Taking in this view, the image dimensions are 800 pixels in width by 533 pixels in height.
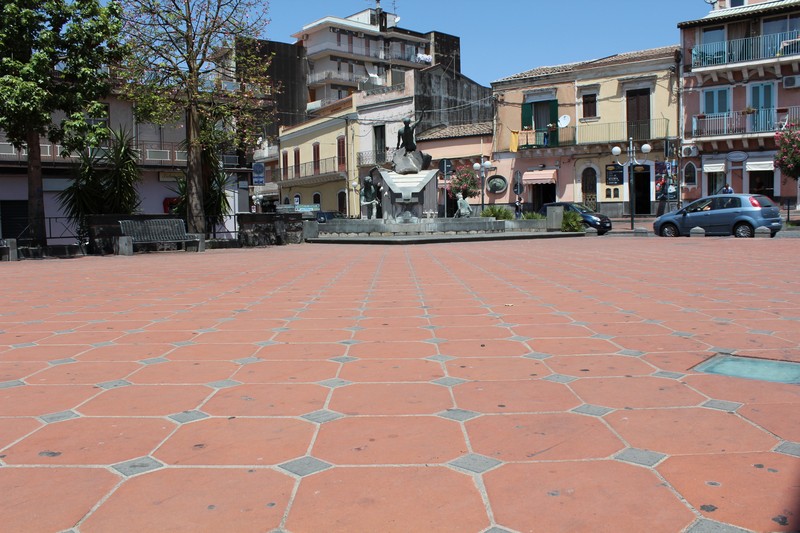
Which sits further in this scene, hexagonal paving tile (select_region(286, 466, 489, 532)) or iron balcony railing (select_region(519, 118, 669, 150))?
iron balcony railing (select_region(519, 118, 669, 150))

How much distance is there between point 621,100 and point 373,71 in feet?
98.3

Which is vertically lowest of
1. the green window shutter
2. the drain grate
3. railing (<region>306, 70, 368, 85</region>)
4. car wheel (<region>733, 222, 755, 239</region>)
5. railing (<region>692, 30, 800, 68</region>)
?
the drain grate

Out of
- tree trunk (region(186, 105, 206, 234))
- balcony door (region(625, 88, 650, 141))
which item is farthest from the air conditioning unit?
tree trunk (region(186, 105, 206, 234))

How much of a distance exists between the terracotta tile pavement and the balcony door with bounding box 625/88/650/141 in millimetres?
29024

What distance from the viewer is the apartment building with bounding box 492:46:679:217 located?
3303 centimetres

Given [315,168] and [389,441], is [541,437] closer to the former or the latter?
[389,441]

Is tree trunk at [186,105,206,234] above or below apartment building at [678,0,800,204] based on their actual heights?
below

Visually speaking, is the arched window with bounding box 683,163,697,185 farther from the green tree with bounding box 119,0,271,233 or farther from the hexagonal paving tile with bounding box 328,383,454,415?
the hexagonal paving tile with bounding box 328,383,454,415

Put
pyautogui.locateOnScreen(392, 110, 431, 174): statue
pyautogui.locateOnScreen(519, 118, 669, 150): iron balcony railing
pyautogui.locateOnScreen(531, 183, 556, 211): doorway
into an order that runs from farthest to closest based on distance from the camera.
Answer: pyautogui.locateOnScreen(531, 183, 556, 211): doorway → pyautogui.locateOnScreen(519, 118, 669, 150): iron balcony railing → pyautogui.locateOnScreen(392, 110, 431, 174): statue

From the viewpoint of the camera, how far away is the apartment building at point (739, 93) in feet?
98.2

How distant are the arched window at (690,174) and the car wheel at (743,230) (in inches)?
562

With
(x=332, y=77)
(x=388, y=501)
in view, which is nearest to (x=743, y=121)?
(x=388, y=501)

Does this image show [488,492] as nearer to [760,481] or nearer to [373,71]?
[760,481]

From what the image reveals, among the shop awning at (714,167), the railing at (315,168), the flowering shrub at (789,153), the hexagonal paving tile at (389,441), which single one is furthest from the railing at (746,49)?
the hexagonal paving tile at (389,441)
